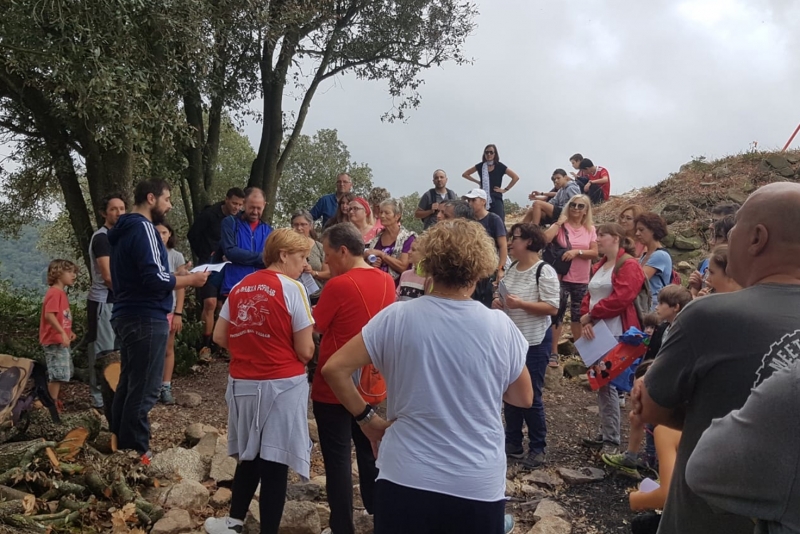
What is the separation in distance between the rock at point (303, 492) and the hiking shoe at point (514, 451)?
166 cm

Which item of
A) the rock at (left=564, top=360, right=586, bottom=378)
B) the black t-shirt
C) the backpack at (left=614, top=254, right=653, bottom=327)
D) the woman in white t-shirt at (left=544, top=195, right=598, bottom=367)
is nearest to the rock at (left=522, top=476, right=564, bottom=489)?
the backpack at (left=614, top=254, right=653, bottom=327)

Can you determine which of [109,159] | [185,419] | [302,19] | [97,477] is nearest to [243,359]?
[97,477]

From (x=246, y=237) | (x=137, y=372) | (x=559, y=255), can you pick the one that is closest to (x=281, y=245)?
(x=137, y=372)

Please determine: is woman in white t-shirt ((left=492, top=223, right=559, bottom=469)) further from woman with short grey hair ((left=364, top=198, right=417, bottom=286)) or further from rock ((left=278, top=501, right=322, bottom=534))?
rock ((left=278, top=501, right=322, bottom=534))

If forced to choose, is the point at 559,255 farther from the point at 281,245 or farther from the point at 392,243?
the point at 281,245

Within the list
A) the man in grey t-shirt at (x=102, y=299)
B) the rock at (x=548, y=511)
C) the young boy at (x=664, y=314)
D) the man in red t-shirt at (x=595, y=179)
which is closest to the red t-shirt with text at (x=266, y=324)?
the rock at (x=548, y=511)

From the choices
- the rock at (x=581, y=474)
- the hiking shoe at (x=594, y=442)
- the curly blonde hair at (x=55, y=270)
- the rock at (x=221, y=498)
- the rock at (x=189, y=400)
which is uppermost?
the curly blonde hair at (x=55, y=270)

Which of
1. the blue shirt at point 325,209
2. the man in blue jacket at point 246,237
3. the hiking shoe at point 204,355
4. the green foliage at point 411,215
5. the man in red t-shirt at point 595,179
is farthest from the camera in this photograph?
the green foliage at point 411,215

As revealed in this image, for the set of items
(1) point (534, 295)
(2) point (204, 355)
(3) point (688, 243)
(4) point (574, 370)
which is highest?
(3) point (688, 243)

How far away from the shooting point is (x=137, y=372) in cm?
414

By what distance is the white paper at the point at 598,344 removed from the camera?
516 cm

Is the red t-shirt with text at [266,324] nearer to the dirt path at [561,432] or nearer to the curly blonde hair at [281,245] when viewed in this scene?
the curly blonde hair at [281,245]

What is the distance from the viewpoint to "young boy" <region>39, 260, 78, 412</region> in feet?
19.1

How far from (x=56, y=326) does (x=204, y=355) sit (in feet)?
7.14
